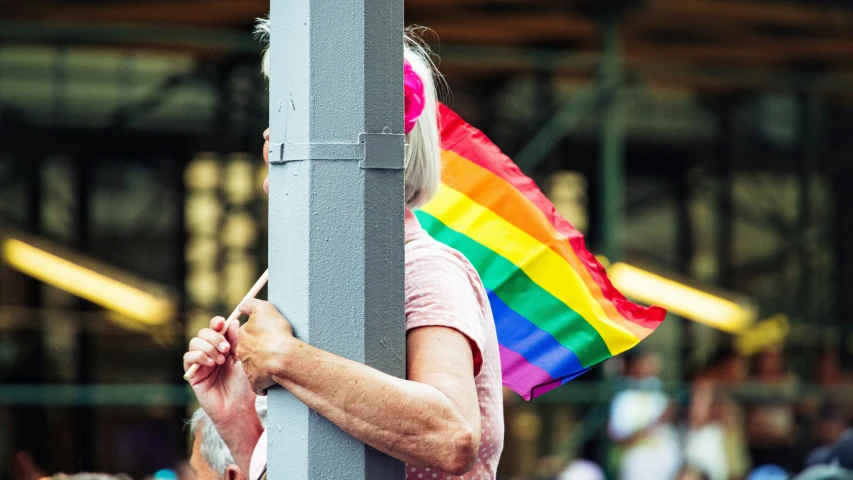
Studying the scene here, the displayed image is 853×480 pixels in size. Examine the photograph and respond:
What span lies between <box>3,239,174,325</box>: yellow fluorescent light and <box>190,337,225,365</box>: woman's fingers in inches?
398

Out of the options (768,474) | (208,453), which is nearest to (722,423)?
(768,474)

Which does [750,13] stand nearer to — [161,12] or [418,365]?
[161,12]

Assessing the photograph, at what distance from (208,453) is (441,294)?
1.10m

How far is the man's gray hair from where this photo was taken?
108 inches

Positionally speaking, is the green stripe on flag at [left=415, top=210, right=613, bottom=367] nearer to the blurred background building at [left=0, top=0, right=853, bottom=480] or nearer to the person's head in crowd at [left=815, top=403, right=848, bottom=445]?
the person's head in crowd at [left=815, top=403, right=848, bottom=445]

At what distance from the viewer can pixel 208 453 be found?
2787 millimetres

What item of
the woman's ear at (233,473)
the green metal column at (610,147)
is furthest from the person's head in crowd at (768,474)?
the woman's ear at (233,473)

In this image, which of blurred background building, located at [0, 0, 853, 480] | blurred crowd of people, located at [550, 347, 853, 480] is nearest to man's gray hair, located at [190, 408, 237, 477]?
blurred crowd of people, located at [550, 347, 853, 480]

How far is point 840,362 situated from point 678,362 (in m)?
1.64

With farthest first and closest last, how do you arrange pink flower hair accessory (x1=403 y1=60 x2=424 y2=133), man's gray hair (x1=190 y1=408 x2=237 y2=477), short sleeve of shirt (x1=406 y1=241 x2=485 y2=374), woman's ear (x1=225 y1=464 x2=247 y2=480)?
man's gray hair (x1=190 y1=408 x2=237 y2=477) < woman's ear (x1=225 y1=464 x2=247 y2=480) < pink flower hair accessory (x1=403 y1=60 x2=424 y2=133) < short sleeve of shirt (x1=406 y1=241 x2=485 y2=374)

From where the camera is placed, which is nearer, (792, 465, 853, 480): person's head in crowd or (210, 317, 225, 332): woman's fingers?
(210, 317, 225, 332): woman's fingers

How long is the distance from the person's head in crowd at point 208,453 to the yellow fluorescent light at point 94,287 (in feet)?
30.8

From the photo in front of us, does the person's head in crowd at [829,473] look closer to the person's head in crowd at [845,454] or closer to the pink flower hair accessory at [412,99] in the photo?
the person's head in crowd at [845,454]

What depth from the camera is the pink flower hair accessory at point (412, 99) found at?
6.59 ft
